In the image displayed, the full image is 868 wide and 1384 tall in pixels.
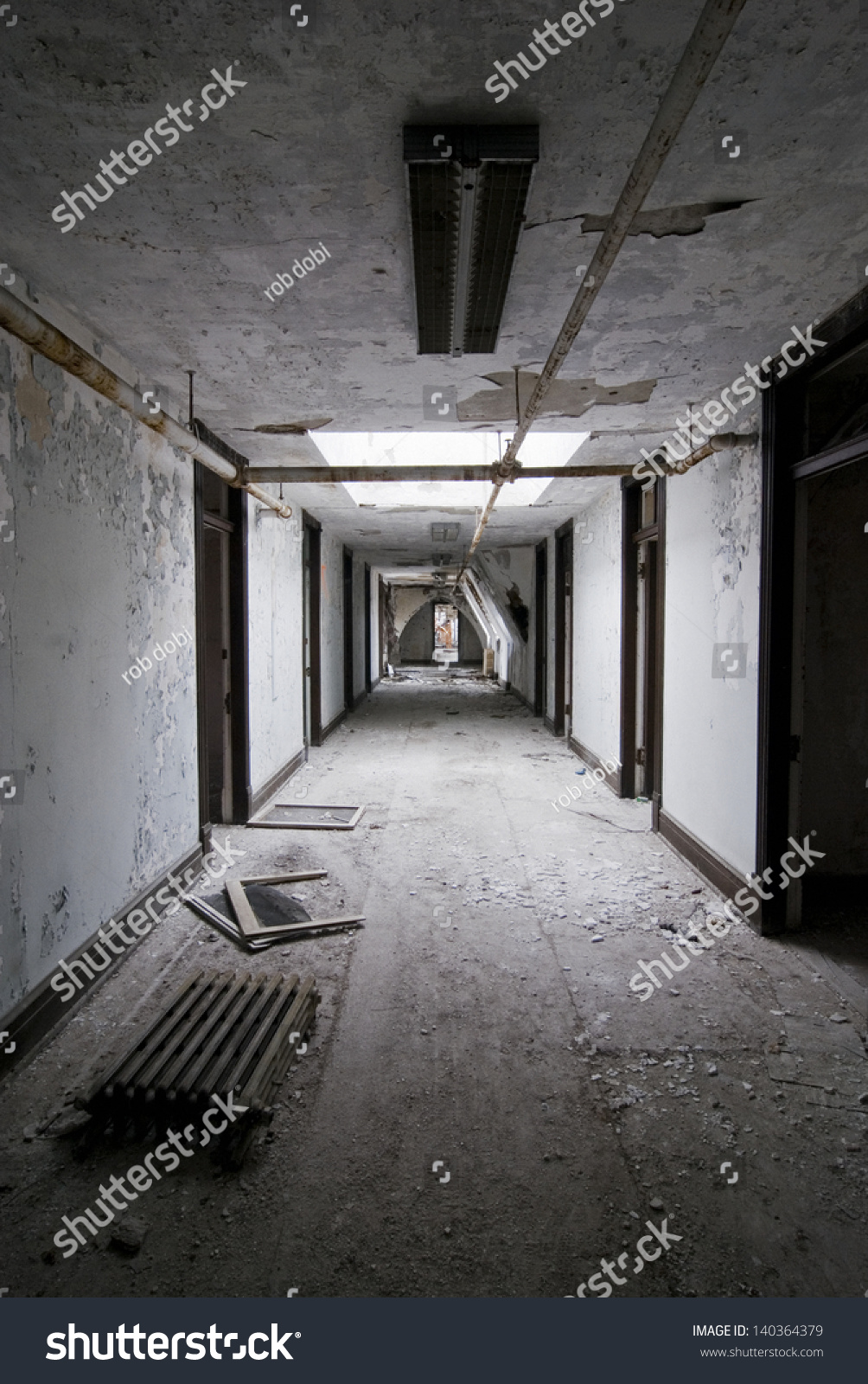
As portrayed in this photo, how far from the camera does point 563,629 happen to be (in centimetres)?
886

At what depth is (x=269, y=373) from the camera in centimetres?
331

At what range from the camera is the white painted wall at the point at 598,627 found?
6094mm

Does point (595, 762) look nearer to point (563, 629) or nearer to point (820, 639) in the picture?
point (563, 629)

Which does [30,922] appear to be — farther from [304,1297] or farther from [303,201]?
[303,201]

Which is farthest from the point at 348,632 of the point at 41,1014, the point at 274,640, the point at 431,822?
the point at 41,1014

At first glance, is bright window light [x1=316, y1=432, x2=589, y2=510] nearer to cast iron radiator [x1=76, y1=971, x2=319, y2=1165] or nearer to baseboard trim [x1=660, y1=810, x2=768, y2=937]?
baseboard trim [x1=660, y1=810, x2=768, y2=937]

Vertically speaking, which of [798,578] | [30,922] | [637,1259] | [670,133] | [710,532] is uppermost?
[670,133]

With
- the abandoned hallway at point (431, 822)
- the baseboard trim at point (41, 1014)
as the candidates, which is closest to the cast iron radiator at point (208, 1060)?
the abandoned hallway at point (431, 822)

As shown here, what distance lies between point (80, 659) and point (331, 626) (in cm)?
657

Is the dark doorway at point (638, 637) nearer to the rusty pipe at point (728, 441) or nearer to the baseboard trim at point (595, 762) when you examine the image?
the baseboard trim at point (595, 762)

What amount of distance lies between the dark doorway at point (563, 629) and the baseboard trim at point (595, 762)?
1.53ft

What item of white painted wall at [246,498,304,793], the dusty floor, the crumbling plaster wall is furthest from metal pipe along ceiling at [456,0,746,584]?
white painted wall at [246,498,304,793]

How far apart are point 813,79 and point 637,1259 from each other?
8.75 feet

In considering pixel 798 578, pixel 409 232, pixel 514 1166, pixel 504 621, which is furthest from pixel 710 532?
pixel 504 621
